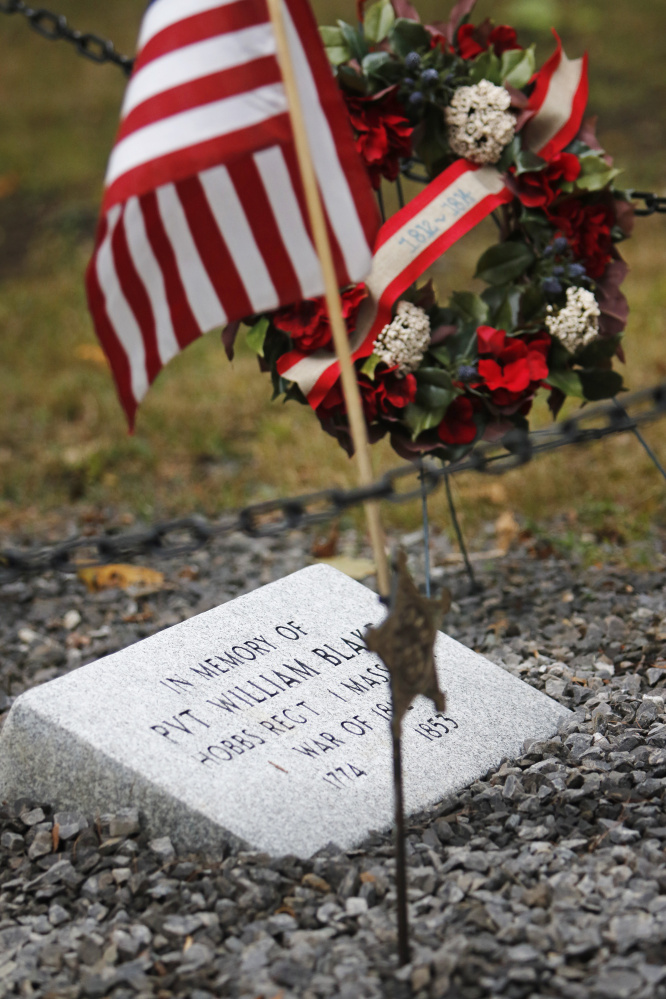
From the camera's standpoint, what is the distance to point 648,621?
3.09 meters

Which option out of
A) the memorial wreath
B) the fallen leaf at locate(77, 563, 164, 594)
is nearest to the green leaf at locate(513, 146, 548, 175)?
the memorial wreath

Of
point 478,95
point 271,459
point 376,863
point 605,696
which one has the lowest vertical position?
point 271,459

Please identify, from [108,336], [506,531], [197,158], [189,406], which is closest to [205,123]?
[197,158]

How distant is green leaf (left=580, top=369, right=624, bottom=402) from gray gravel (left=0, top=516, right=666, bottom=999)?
0.81 meters

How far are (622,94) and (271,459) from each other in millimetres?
6439

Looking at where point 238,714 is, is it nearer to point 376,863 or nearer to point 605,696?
point 376,863

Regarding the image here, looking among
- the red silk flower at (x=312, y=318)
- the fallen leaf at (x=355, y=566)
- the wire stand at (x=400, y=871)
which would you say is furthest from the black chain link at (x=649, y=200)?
the wire stand at (x=400, y=871)

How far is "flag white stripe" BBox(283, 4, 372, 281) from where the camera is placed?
173 cm

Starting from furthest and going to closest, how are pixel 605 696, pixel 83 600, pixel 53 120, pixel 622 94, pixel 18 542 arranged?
pixel 53 120 < pixel 622 94 < pixel 18 542 < pixel 83 600 < pixel 605 696

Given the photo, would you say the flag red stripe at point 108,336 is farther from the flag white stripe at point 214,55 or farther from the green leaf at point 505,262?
the green leaf at point 505,262

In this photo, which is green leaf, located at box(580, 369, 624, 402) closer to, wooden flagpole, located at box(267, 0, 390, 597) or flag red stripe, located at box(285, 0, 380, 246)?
flag red stripe, located at box(285, 0, 380, 246)

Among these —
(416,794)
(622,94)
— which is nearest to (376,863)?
(416,794)

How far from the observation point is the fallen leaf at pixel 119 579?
3.86 meters

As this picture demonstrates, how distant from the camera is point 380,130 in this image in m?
2.87
